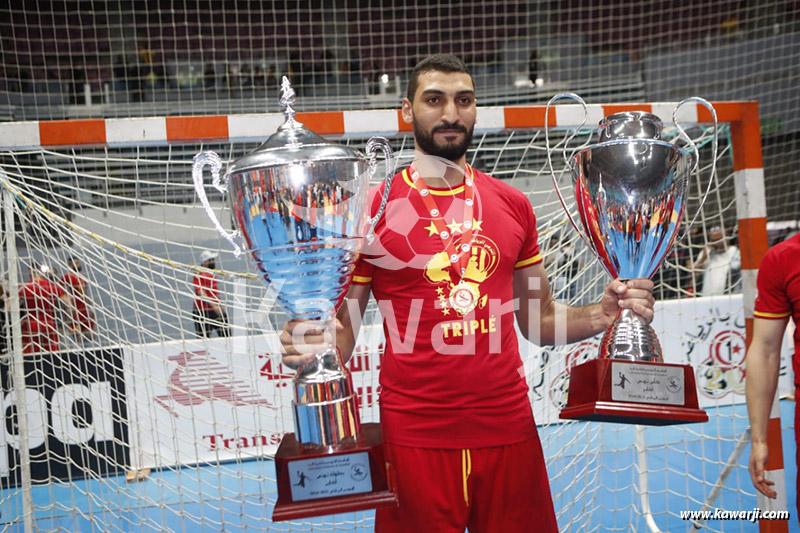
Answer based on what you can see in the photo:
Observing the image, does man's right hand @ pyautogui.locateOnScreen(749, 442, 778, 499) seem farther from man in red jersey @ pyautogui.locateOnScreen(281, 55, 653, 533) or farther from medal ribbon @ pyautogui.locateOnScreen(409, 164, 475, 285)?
medal ribbon @ pyautogui.locateOnScreen(409, 164, 475, 285)

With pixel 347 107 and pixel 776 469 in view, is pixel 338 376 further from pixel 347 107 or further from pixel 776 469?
pixel 347 107

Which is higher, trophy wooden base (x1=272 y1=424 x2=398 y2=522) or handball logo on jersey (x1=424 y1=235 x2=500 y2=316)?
handball logo on jersey (x1=424 y1=235 x2=500 y2=316)

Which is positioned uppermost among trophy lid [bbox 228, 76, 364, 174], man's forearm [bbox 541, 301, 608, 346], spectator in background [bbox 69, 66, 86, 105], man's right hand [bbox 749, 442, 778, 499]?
spectator in background [bbox 69, 66, 86, 105]

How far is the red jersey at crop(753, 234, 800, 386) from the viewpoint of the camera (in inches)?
67.3

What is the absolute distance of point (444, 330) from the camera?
1.57 m

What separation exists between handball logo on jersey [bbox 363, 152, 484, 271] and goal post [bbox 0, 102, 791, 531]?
0.48 meters

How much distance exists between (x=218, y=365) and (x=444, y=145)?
298cm

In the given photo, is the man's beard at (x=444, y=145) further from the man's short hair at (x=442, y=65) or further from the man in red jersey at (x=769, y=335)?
the man in red jersey at (x=769, y=335)

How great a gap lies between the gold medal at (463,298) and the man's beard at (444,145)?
305 mm

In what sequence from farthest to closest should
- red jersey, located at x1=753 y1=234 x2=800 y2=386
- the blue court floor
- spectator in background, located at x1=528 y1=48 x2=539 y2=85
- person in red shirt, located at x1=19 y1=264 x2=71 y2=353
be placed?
spectator in background, located at x1=528 y1=48 x2=539 y2=85
the blue court floor
person in red shirt, located at x1=19 y1=264 x2=71 y2=353
red jersey, located at x1=753 y1=234 x2=800 y2=386

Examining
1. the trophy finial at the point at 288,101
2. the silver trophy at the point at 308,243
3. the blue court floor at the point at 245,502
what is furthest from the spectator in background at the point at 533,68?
the silver trophy at the point at 308,243

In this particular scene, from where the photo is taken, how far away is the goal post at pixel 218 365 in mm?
2207

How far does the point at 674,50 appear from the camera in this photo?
1104 centimetres

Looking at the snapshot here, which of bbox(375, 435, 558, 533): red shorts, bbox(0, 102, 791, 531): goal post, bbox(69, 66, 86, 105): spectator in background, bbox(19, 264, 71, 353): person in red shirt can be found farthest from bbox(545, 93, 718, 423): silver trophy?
bbox(69, 66, 86, 105): spectator in background
